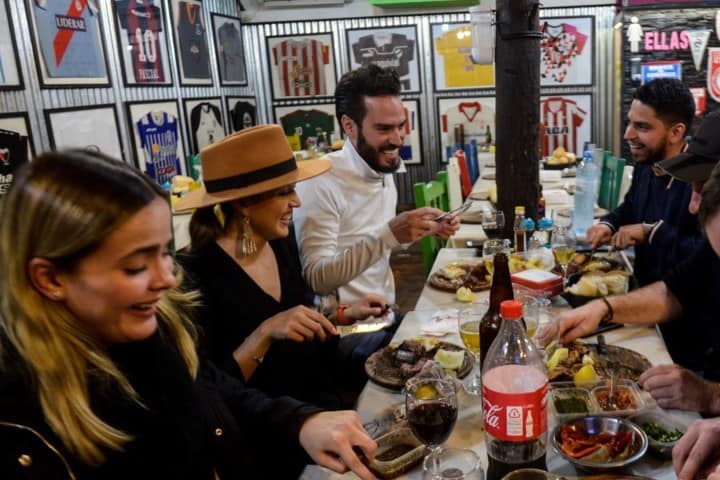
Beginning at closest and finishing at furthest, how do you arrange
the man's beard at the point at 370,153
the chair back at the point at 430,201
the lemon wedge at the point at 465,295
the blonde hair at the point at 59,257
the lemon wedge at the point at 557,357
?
the blonde hair at the point at 59,257 → the lemon wedge at the point at 557,357 → the lemon wedge at the point at 465,295 → the man's beard at the point at 370,153 → the chair back at the point at 430,201

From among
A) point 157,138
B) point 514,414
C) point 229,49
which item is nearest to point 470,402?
point 514,414

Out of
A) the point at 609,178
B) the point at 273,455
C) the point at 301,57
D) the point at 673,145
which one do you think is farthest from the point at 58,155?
the point at 301,57

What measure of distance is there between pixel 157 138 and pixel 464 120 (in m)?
3.99

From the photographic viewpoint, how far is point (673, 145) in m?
2.76

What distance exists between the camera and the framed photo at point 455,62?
280 inches

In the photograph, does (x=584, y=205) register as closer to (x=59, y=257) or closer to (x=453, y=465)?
(x=453, y=465)

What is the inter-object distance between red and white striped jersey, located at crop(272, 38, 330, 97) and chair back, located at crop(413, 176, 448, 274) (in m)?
3.94

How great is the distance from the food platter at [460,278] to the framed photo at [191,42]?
4391 millimetres

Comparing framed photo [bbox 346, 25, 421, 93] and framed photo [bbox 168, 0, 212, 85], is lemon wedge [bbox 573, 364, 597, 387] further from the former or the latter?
framed photo [bbox 346, 25, 421, 93]

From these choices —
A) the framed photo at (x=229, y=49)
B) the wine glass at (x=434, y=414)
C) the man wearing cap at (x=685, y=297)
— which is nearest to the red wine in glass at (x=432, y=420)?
the wine glass at (x=434, y=414)

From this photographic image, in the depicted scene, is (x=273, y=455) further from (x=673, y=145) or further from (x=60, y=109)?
(x=60, y=109)

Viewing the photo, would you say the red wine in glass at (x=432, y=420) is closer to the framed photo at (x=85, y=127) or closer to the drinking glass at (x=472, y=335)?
the drinking glass at (x=472, y=335)

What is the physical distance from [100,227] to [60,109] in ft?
12.3

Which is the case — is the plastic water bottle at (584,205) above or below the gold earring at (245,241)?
below
